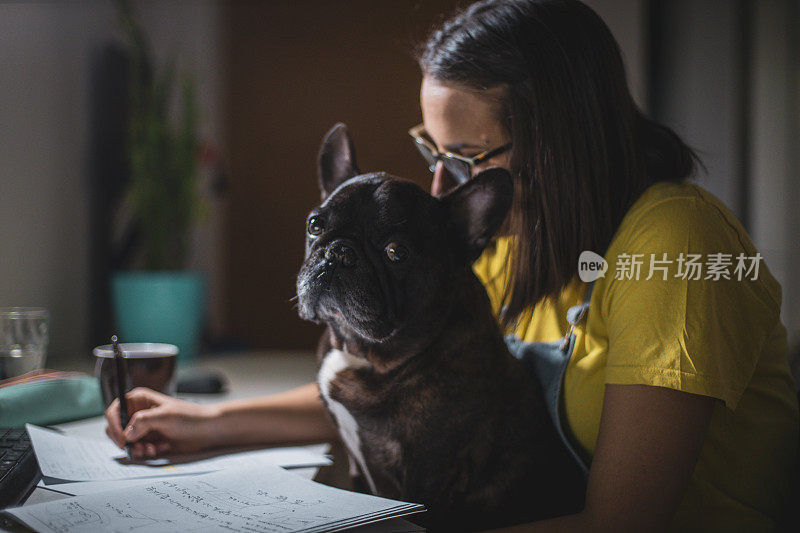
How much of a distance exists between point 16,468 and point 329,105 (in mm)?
1761

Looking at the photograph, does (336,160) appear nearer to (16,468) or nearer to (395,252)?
(395,252)

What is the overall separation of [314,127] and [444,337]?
165 centimetres

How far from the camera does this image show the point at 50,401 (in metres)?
1.12

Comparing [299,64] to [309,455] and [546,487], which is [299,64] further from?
[546,487]

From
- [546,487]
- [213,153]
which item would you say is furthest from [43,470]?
[213,153]

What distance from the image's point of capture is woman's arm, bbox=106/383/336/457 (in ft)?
3.29

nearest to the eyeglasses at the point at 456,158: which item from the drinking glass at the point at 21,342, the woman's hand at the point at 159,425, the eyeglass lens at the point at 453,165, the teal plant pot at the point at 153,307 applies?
the eyeglass lens at the point at 453,165

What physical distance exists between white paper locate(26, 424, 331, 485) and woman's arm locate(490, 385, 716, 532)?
1.37 ft

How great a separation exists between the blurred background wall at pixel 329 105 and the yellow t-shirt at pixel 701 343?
1342 millimetres

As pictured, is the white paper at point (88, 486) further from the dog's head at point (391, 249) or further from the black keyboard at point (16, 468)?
the dog's head at point (391, 249)

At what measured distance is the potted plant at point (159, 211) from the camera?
1.80 metres

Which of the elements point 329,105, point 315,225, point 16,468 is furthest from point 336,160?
point 329,105

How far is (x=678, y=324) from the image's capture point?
0.75m

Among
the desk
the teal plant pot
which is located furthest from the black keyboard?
the teal plant pot
